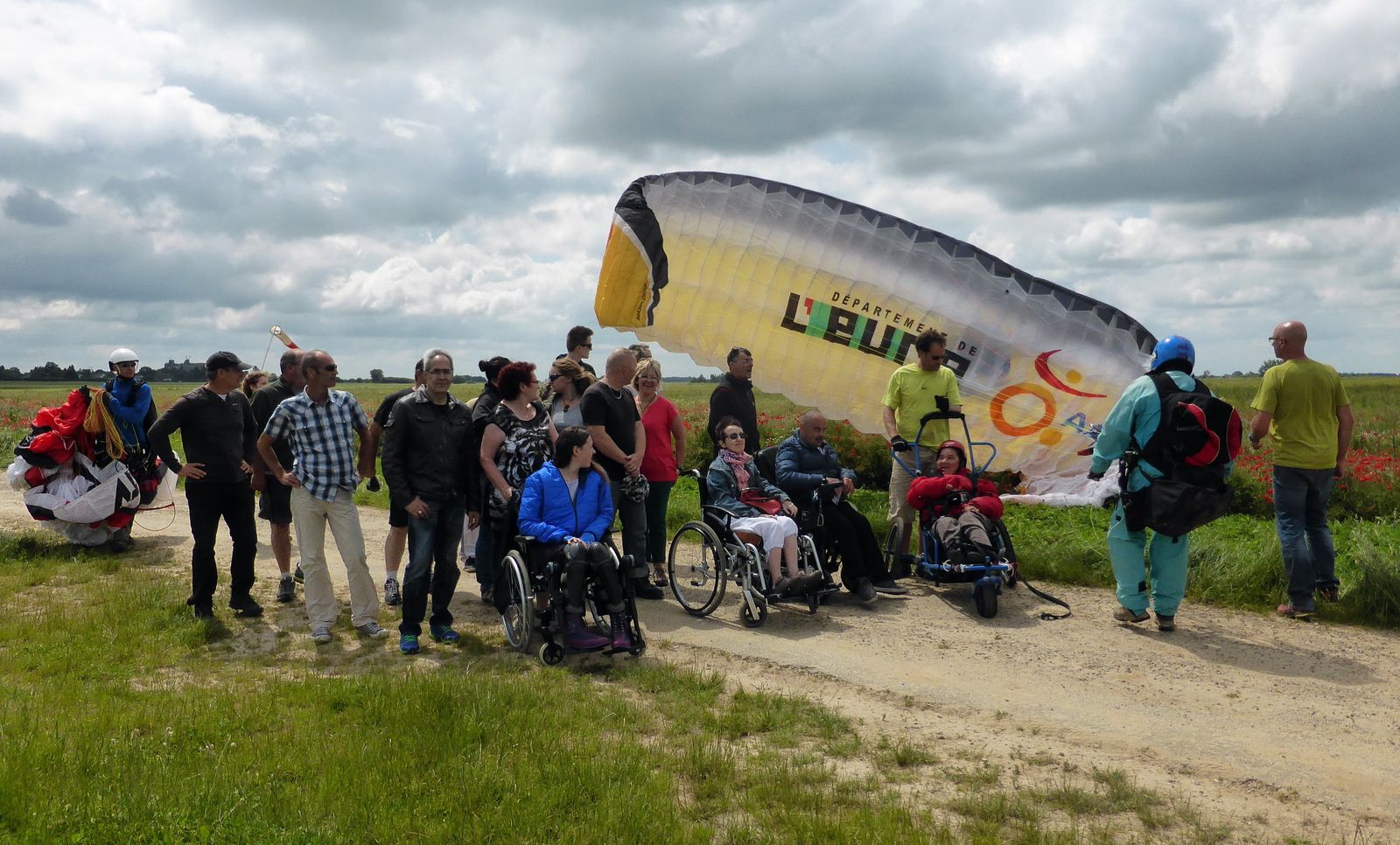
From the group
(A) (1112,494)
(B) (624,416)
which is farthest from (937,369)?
(A) (1112,494)

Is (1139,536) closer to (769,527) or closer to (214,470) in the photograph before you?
(769,527)

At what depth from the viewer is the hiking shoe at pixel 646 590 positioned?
7.62m

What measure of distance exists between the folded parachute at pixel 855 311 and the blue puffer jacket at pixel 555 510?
15.9 ft

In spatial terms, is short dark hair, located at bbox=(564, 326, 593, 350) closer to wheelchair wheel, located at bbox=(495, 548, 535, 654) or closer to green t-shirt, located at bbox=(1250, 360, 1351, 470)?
wheelchair wheel, located at bbox=(495, 548, 535, 654)

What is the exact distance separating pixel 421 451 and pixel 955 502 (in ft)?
13.6

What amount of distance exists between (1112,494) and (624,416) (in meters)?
6.21

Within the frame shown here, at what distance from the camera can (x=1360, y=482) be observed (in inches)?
459

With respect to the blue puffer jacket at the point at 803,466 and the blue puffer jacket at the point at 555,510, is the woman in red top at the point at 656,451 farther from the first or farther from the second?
the blue puffer jacket at the point at 555,510

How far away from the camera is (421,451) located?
6.34 metres

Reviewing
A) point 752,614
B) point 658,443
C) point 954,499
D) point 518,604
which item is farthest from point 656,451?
point 954,499

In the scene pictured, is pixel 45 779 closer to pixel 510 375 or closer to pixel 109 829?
pixel 109 829

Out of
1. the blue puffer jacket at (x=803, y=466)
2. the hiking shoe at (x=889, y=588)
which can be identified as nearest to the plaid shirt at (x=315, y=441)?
the blue puffer jacket at (x=803, y=466)

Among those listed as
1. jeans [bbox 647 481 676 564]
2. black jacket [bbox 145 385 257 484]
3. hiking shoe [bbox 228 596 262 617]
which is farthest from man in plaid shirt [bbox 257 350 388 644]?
jeans [bbox 647 481 676 564]

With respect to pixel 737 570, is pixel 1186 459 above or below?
above
